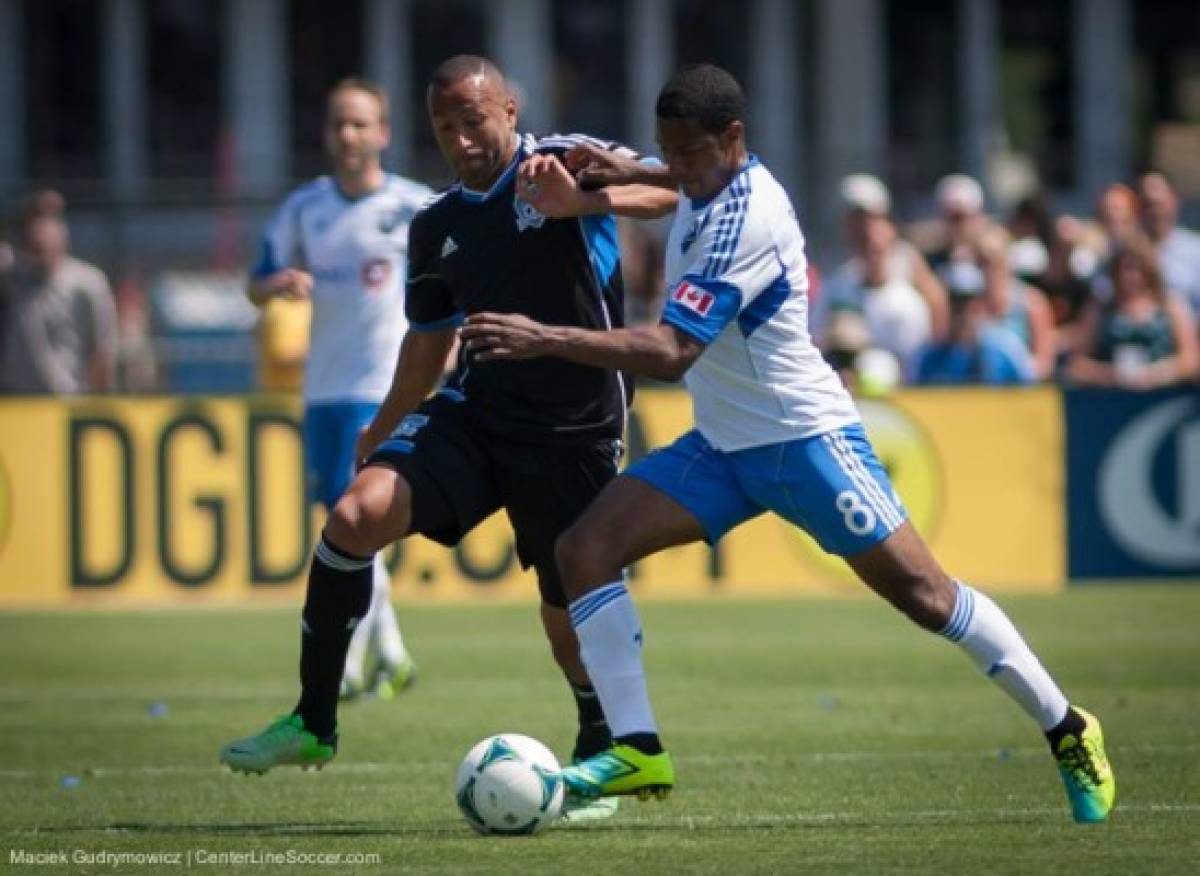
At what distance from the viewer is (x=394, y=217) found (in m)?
11.9

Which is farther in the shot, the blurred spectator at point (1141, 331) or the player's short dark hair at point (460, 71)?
the blurred spectator at point (1141, 331)

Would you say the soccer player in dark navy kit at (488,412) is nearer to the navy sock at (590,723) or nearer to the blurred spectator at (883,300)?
the navy sock at (590,723)

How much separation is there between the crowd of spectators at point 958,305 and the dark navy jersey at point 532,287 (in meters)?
8.24

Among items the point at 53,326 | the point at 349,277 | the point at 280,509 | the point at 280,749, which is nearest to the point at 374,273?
the point at 349,277

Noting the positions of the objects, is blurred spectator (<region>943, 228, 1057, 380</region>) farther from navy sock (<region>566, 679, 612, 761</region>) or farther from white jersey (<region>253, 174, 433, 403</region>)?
navy sock (<region>566, 679, 612, 761</region>)

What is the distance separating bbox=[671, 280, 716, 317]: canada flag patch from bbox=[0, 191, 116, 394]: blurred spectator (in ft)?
39.6

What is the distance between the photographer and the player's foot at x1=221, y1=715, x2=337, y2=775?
8.19 m

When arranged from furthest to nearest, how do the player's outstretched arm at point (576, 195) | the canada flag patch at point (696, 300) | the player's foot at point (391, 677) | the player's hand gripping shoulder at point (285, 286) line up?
the player's foot at point (391, 677), the player's hand gripping shoulder at point (285, 286), the player's outstretched arm at point (576, 195), the canada flag patch at point (696, 300)

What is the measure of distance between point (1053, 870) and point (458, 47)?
25245 mm

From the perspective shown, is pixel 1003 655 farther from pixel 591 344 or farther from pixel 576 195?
pixel 576 195

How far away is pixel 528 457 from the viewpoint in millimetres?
8359

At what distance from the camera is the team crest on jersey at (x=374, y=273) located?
1184 cm

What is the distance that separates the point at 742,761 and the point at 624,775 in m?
2.08

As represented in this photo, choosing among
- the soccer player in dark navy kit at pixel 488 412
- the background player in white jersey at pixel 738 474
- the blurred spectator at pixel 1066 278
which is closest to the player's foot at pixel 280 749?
the soccer player in dark navy kit at pixel 488 412
